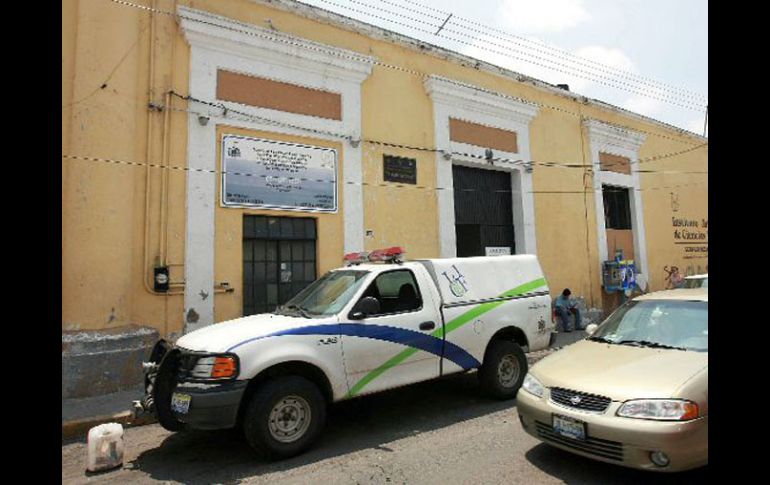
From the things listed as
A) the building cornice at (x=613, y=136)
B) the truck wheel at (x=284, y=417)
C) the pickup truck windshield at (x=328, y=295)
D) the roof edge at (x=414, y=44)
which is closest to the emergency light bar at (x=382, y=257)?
the pickup truck windshield at (x=328, y=295)

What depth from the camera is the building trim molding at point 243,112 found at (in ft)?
27.9

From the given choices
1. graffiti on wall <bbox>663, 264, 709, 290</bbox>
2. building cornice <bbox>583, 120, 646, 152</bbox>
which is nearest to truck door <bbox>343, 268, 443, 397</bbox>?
building cornice <bbox>583, 120, 646, 152</bbox>

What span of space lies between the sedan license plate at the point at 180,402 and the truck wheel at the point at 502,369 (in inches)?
145

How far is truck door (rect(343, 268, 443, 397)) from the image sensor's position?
5.31 metres

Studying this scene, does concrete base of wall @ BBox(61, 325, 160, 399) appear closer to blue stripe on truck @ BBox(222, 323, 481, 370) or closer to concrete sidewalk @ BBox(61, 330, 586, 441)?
concrete sidewalk @ BBox(61, 330, 586, 441)

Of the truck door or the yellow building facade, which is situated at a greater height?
the yellow building facade

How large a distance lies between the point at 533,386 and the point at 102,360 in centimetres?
623

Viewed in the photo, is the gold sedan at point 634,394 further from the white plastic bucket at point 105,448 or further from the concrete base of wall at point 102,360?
the concrete base of wall at point 102,360

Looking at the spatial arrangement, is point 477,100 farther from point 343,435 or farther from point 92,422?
point 92,422

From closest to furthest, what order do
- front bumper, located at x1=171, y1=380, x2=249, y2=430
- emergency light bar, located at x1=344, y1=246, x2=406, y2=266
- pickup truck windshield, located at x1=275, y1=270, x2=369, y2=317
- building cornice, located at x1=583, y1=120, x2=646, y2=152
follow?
front bumper, located at x1=171, y1=380, x2=249, y2=430 → pickup truck windshield, located at x1=275, y1=270, x2=369, y2=317 → emergency light bar, located at x1=344, y1=246, x2=406, y2=266 → building cornice, located at x1=583, y1=120, x2=646, y2=152
